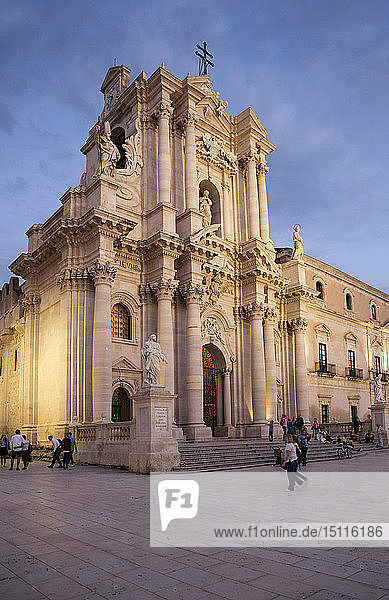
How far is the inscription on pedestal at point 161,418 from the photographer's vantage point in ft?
55.6

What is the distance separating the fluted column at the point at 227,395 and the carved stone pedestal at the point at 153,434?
11872mm

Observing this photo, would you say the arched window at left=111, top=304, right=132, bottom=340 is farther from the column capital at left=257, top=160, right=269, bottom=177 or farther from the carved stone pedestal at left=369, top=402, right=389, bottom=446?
the carved stone pedestal at left=369, top=402, right=389, bottom=446

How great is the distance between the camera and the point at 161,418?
17.1m

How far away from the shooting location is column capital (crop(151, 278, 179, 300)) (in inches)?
977

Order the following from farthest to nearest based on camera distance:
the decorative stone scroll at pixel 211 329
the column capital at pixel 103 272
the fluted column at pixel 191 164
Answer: the decorative stone scroll at pixel 211 329 < the fluted column at pixel 191 164 < the column capital at pixel 103 272

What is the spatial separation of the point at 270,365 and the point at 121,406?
9491mm

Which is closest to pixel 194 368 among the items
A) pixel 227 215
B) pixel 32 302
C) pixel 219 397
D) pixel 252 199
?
pixel 219 397

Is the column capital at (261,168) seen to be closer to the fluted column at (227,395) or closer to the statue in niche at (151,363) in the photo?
the fluted column at (227,395)

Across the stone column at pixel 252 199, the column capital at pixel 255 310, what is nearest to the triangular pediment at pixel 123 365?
the column capital at pixel 255 310

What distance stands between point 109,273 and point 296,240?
54.4ft

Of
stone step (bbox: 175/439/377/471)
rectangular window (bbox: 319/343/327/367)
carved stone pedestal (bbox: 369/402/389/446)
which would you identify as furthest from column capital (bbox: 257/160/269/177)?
stone step (bbox: 175/439/377/471)

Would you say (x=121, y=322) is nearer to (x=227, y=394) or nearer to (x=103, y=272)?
(x=103, y=272)

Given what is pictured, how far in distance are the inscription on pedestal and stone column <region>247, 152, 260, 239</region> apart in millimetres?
16256

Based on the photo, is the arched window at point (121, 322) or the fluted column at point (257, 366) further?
the fluted column at point (257, 366)
